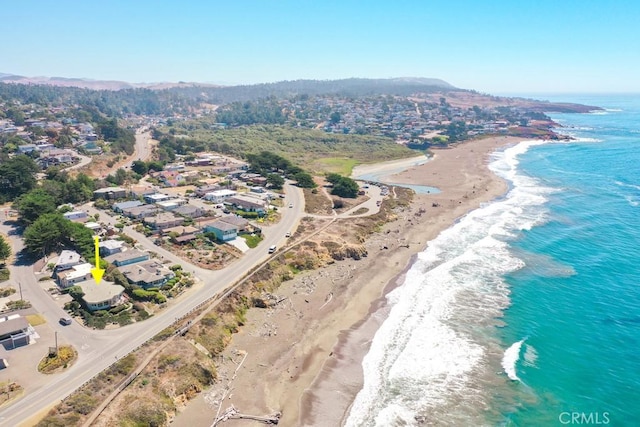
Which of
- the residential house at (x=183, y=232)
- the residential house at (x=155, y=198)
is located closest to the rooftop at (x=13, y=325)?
the residential house at (x=183, y=232)

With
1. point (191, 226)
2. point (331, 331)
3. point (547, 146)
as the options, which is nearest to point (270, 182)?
point (191, 226)

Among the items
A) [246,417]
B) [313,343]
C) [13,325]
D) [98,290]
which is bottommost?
[313,343]

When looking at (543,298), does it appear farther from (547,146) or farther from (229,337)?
(547,146)

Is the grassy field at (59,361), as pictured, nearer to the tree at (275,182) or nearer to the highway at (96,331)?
the highway at (96,331)

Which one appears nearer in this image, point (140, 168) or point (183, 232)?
point (183, 232)

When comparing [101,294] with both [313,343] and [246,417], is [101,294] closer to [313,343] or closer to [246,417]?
[246,417]

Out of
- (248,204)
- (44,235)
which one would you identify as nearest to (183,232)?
(248,204)

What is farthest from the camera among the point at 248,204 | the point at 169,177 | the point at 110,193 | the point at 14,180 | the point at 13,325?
the point at 169,177
